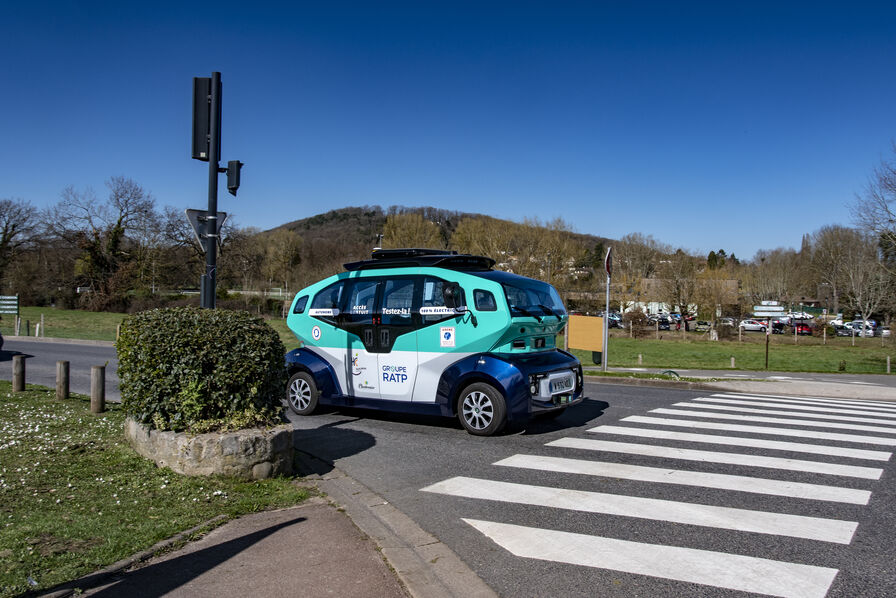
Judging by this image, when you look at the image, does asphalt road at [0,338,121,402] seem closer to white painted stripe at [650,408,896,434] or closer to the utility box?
white painted stripe at [650,408,896,434]

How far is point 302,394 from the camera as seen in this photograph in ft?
32.2

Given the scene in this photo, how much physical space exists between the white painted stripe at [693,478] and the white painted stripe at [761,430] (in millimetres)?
2774

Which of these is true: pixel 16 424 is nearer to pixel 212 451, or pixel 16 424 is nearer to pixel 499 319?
pixel 212 451

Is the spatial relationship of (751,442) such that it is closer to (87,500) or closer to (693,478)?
(693,478)

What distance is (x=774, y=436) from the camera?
8.61m

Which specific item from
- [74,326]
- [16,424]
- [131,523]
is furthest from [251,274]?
[131,523]

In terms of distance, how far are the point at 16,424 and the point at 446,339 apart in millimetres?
5342

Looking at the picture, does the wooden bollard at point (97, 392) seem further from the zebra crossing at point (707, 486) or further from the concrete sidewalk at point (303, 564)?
the zebra crossing at point (707, 486)

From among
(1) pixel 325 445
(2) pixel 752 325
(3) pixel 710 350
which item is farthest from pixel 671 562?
(2) pixel 752 325

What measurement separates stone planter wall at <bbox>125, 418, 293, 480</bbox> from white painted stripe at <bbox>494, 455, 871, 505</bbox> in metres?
2.41

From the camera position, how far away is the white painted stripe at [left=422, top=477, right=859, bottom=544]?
4.91m

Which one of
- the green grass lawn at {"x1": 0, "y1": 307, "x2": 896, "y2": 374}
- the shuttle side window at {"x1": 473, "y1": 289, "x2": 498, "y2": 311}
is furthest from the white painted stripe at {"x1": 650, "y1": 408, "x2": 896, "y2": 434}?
the green grass lawn at {"x1": 0, "y1": 307, "x2": 896, "y2": 374}

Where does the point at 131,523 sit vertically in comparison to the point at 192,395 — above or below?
below

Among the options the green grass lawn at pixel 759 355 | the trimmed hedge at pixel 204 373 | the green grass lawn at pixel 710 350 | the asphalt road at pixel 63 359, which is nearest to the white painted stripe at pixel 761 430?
the trimmed hedge at pixel 204 373
